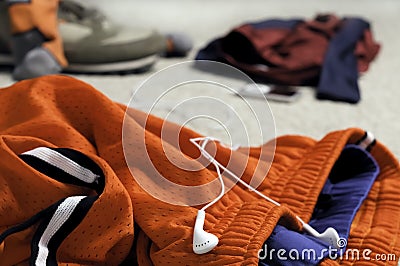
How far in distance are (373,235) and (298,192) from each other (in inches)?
3.5

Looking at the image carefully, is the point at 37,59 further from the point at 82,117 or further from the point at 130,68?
the point at 82,117

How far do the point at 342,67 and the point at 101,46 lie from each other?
0.51 metres

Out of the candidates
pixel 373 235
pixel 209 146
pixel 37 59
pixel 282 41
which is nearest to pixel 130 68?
pixel 37 59

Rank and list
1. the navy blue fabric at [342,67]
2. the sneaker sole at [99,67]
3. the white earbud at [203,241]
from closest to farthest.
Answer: the white earbud at [203,241] < the navy blue fabric at [342,67] < the sneaker sole at [99,67]

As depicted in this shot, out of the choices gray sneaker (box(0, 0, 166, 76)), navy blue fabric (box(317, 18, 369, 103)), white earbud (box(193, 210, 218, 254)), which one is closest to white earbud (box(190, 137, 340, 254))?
white earbud (box(193, 210, 218, 254))

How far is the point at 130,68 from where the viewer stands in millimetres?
1194

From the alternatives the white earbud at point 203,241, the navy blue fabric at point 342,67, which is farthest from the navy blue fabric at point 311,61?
the white earbud at point 203,241
